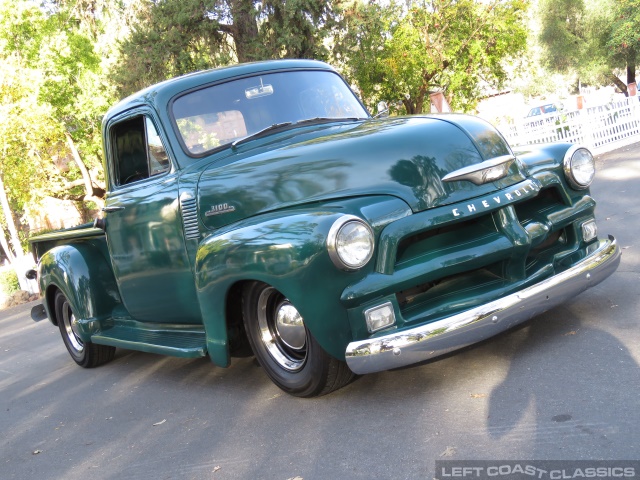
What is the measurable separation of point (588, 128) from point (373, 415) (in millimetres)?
13826

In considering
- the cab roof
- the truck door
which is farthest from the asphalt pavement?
the cab roof

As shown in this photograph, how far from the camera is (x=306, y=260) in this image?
12.2 feet

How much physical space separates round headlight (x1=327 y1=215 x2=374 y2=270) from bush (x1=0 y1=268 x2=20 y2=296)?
14934mm

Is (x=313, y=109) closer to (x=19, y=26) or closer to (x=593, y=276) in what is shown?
(x=593, y=276)

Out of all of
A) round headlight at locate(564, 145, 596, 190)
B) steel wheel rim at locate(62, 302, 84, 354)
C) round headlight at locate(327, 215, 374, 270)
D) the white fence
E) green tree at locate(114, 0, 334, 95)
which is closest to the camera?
round headlight at locate(327, 215, 374, 270)

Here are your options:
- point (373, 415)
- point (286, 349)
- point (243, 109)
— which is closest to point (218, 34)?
point (243, 109)

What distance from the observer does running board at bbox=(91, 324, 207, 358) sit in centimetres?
475

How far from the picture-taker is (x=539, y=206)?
4.49 metres

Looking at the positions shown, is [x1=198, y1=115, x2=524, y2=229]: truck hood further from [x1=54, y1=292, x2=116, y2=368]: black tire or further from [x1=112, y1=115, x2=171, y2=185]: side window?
[x1=54, y1=292, x2=116, y2=368]: black tire

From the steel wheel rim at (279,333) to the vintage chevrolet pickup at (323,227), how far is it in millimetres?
12

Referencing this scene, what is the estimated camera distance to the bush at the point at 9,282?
1705 centimetres

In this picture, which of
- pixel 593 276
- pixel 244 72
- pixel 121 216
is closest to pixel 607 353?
pixel 593 276

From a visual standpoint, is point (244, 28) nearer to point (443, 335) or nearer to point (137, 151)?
point (137, 151)

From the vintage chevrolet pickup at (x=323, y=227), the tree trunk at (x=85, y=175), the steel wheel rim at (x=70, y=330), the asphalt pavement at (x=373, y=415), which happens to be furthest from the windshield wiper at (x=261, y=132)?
the tree trunk at (x=85, y=175)
